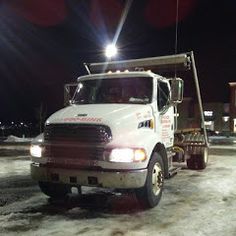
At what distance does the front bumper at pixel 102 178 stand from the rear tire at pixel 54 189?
1.03 metres

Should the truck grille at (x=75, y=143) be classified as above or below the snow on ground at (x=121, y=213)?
above

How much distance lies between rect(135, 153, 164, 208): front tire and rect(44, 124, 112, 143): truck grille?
110 cm

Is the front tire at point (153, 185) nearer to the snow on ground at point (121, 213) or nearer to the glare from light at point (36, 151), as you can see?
the snow on ground at point (121, 213)

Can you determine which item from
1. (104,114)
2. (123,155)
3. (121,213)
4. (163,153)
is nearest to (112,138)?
(123,155)

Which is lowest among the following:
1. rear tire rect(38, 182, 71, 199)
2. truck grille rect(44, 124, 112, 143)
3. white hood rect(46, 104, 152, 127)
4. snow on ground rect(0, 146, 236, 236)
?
snow on ground rect(0, 146, 236, 236)

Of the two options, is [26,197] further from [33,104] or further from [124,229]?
[33,104]

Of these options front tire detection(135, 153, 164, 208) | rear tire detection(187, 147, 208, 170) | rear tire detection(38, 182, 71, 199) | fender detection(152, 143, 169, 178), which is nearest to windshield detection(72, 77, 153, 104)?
fender detection(152, 143, 169, 178)

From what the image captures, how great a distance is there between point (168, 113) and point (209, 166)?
5.72m

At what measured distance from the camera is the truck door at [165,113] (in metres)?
9.27

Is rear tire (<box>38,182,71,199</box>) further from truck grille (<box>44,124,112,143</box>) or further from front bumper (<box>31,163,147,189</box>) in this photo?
truck grille (<box>44,124,112,143</box>)

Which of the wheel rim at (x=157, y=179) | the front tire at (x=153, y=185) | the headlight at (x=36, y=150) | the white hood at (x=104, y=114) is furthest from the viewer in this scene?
the wheel rim at (x=157, y=179)

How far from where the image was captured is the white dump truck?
293 inches

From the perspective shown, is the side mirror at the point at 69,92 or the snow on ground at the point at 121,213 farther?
the side mirror at the point at 69,92

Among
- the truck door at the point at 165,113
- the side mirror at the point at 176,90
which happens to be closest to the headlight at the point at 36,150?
the truck door at the point at 165,113
